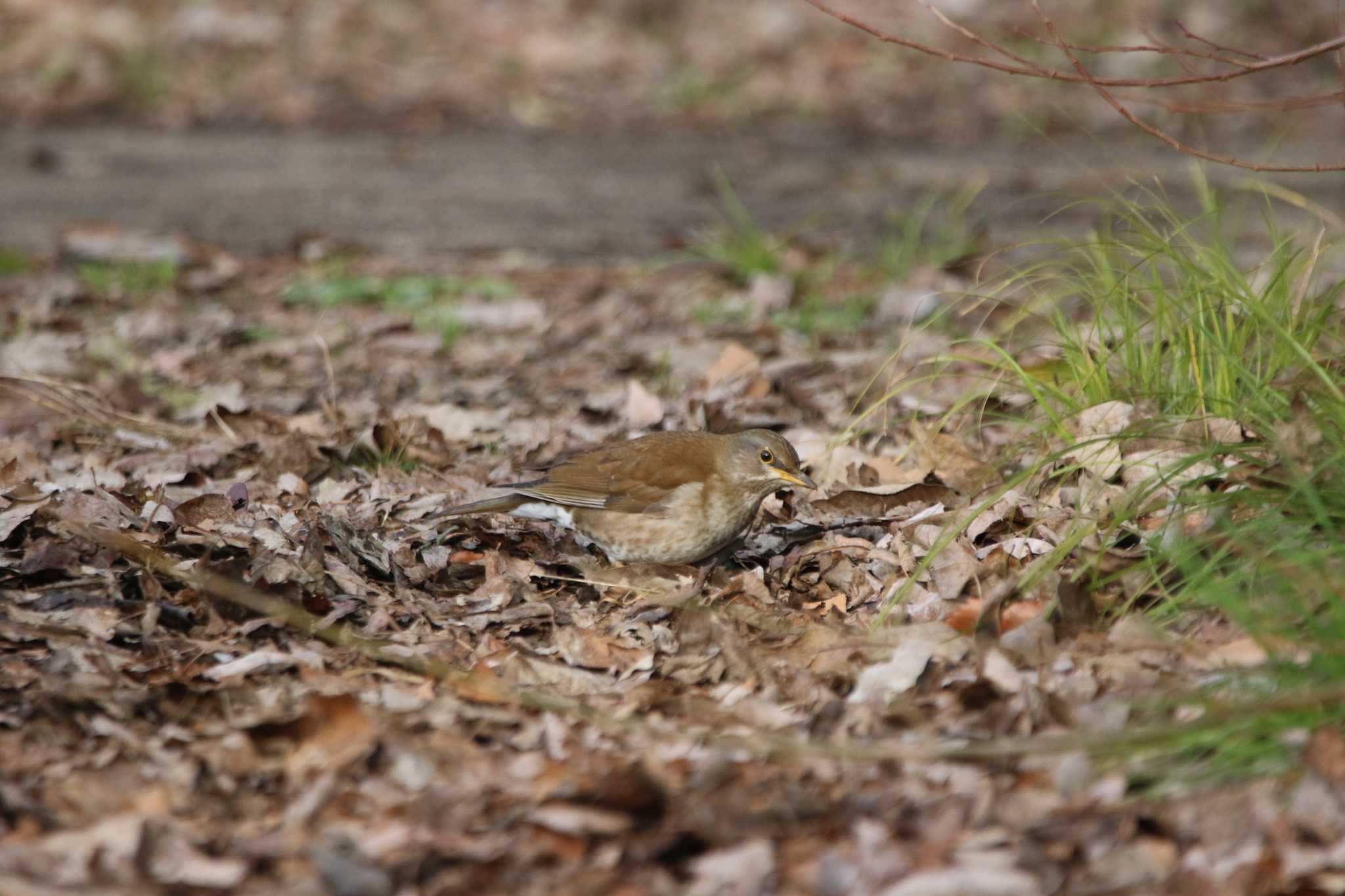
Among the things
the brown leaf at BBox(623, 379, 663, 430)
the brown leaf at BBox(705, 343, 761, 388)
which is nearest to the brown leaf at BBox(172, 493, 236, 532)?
the brown leaf at BBox(623, 379, 663, 430)

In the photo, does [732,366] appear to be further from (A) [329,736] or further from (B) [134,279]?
(B) [134,279]

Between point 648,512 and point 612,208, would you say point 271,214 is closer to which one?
point 612,208

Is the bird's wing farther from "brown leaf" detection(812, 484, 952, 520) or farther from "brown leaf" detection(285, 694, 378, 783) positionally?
"brown leaf" detection(285, 694, 378, 783)

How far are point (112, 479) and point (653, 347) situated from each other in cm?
299

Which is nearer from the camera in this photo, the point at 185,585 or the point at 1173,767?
the point at 1173,767

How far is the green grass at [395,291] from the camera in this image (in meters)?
8.47

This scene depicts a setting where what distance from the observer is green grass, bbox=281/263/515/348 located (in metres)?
8.47

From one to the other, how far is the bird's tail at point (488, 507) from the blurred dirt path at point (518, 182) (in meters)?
4.58

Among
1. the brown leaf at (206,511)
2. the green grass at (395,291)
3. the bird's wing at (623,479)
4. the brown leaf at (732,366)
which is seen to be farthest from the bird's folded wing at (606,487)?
the green grass at (395,291)

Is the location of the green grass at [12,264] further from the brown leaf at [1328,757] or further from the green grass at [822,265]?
the brown leaf at [1328,757]

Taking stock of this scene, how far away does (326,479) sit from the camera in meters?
5.68

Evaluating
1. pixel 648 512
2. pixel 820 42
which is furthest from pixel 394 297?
pixel 820 42

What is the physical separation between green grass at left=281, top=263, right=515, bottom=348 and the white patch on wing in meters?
3.13

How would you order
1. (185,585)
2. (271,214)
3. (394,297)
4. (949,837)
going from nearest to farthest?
(949,837) → (185,585) → (394,297) → (271,214)
